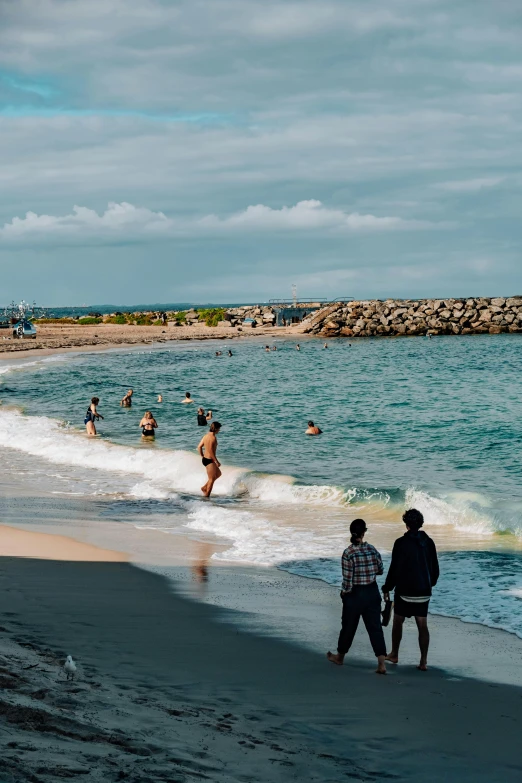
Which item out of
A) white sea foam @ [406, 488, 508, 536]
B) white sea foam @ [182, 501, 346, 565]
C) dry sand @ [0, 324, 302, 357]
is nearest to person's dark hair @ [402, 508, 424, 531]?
white sea foam @ [182, 501, 346, 565]

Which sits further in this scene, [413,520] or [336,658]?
[336,658]

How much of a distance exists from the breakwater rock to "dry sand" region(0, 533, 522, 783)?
266ft

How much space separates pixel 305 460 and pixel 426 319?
70.2 metres

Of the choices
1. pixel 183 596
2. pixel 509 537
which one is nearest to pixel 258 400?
pixel 509 537

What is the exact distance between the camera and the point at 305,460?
22984 mm

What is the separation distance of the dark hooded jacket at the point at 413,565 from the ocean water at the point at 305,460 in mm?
2183

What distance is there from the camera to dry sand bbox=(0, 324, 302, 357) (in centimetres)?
7044

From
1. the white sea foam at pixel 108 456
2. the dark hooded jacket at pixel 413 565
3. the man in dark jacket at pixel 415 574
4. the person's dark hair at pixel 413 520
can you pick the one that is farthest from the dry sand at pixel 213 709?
the white sea foam at pixel 108 456

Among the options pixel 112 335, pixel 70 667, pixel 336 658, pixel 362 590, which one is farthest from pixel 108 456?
pixel 112 335

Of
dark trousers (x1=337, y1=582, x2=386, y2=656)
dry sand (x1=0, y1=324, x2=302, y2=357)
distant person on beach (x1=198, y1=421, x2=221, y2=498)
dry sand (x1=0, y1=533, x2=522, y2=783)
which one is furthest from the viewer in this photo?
dry sand (x1=0, y1=324, x2=302, y2=357)

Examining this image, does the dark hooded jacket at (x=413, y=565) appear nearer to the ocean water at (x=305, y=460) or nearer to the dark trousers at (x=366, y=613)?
the dark trousers at (x=366, y=613)

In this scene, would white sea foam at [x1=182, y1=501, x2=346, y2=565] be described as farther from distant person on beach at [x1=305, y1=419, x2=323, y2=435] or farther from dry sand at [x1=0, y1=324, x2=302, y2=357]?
dry sand at [x1=0, y1=324, x2=302, y2=357]

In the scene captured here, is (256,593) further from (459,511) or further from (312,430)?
(312,430)

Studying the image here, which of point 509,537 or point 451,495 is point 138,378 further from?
A: point 509,537
